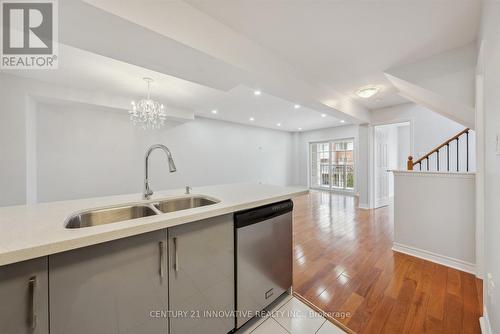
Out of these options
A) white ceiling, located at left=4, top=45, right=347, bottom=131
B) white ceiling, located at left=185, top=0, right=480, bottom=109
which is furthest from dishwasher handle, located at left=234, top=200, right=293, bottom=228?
white ceiling, located at left=4, top=45, right=347, bottom=131

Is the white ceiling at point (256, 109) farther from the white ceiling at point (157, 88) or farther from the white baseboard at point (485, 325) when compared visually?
the white baseboard at point (485, 325)

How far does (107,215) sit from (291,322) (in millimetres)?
1610

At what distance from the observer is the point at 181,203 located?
169cm

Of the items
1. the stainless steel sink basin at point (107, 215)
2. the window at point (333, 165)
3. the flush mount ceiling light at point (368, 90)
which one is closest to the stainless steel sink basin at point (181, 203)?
the stainless steel sink basin at point (107, 215)

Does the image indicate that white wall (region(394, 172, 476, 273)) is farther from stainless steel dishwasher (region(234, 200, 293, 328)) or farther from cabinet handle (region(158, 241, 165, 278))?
cabinet handle (region(158, 241, 165, 278))

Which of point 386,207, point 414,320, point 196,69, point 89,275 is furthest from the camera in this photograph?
point 386,207

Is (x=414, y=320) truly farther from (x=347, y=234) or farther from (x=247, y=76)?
(x=247, y=76)

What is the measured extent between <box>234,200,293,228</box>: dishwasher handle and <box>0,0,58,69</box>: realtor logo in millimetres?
1852

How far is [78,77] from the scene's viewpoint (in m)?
2.82

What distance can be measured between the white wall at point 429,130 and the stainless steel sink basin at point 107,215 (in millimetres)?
5200

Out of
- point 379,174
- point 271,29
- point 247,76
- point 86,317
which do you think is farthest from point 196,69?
point 379,174

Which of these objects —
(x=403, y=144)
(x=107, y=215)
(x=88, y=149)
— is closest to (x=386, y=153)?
(x=403, y=144)

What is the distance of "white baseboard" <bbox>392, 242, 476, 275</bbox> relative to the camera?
208 centimetres

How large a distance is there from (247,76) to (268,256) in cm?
189
